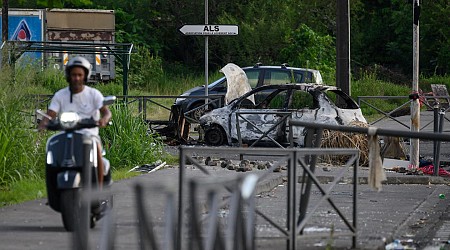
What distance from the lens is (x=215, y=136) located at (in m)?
22.2

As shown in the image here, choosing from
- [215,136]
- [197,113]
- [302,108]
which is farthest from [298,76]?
[302,108]

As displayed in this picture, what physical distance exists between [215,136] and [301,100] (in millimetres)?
1856

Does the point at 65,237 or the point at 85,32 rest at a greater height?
the point at 85,32

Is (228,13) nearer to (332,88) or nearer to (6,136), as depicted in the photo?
(332,88)

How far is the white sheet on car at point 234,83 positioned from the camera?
78.7 ft

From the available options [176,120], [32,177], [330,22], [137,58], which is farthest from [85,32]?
[32,177]

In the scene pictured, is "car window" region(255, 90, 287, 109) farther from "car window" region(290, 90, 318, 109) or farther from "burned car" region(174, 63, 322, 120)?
"burned car" region(174, 63, 322, 120)

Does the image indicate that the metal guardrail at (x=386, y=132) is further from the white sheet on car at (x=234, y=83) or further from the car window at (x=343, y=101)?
the white sheet on car at (x=234, y=83)

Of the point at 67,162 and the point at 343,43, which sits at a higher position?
the point at 343,43

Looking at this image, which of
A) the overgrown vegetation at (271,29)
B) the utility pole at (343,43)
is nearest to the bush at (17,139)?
the utility pole at (343,43)

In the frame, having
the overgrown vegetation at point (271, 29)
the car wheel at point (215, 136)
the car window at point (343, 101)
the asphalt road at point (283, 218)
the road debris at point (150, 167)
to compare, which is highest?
the overgrown vegetation at point (271, 29)

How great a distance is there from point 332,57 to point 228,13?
9.58 meters

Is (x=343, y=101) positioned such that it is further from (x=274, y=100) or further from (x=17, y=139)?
(x=17, y=139)

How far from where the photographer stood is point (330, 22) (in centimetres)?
5006
